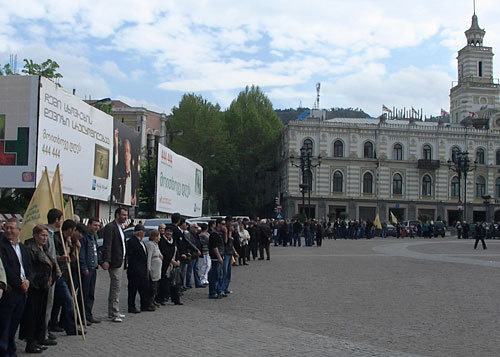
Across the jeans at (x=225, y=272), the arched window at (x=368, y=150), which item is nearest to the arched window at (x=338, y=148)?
the arched window at (x=368, y=150)

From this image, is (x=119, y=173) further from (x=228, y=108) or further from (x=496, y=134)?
(x=496, y=134)

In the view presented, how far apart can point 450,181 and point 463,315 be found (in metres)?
65.3

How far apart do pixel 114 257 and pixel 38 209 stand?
162 centimetres

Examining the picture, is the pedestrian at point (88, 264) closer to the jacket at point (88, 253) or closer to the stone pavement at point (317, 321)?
the jacket at point (88, 253)

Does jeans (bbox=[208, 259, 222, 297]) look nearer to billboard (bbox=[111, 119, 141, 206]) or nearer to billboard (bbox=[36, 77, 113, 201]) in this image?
billboard (bbox=[36, 77, 113, 201])

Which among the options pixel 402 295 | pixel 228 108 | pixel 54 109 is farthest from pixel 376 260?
pixel 228 108

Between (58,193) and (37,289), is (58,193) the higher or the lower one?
the higher one

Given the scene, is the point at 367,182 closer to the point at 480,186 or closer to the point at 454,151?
the point at 454,151

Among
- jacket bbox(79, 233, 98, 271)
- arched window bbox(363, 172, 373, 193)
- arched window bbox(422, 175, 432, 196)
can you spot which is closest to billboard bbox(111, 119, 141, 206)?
jacket bbox(79, 233, 98, 271)

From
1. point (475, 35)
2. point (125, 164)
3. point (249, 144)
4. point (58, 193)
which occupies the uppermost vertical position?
point (475, 35)

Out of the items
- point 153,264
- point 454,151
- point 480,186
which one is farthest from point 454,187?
point 153,264

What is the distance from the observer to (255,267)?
77.6 feet

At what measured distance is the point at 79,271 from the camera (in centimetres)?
1068

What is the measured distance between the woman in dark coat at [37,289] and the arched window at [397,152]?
Answer: 6741cm
